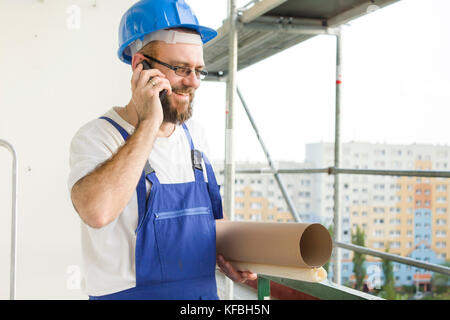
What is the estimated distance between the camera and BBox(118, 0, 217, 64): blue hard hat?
1272 millimetres

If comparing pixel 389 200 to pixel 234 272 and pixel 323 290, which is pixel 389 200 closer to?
pixel 323 290

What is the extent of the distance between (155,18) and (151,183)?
1.42 ft

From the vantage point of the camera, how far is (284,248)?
1071 millimetres

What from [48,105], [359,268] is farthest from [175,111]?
[359,268]

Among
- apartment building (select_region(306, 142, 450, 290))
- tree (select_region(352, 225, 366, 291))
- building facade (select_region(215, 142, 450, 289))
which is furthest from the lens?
apartment building (select_region(306, 142, 450, 290))

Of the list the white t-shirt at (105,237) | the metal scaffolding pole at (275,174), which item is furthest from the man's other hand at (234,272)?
the metal scaffolding pole at (275,174)

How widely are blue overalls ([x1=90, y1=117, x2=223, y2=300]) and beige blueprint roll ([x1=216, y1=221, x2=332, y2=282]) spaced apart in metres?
0.10

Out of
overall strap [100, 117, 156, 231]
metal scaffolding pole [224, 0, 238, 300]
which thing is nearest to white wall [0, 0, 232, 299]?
metal scaffolding pole [224, 0, 238, 300]

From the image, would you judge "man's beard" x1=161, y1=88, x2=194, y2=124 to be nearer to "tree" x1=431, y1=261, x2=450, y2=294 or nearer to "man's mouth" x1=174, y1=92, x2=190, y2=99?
"man's mouth" x1=174, y1=92, x2=190, y2=99

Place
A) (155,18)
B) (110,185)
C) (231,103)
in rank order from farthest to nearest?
(231,103)
(155,18)
(110,185)

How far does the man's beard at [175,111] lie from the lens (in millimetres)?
1271

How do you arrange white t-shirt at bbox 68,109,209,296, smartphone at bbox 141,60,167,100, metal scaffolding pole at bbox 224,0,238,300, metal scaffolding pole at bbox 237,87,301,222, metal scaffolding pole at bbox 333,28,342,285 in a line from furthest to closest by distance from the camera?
metal scaffolding pole at bbox 237,87,301,222
metal scaffolding pole at bbox 333,28,342,285
metal scaffolding pole at bbox 224,0,238,300
smartphone at bbox 141,60,167,100
white t-shirt at bbox 68,109,209,296

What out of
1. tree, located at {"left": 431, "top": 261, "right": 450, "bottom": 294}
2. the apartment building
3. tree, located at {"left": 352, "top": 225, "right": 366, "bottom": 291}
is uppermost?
the apartment building
